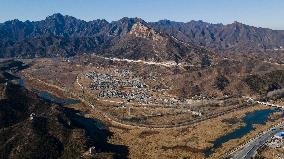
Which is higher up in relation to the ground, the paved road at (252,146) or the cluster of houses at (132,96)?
the cluster of houses at (132,96)

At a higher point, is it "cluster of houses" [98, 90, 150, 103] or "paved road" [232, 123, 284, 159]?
"cluster of houses" [98, 90, 150, 103]

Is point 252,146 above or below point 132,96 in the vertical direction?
below

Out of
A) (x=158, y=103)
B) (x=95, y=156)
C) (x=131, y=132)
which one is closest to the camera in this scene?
(x=95, y=156)

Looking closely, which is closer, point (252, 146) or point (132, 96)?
point (252, 146)

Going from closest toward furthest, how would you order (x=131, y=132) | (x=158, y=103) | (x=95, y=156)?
(x=95, y=156) → (x=131, y=132) → (x=158, y=103)

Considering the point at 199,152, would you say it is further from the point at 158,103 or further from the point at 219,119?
the point at 158,103

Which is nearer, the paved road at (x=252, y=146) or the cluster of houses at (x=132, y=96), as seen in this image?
Result: the paved road at (x=252, y=146)

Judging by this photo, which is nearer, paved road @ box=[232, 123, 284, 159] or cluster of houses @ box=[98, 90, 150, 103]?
paved road @ box=[232, 123, 284, 159]

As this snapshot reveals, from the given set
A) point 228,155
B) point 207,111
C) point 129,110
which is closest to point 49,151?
point 228,155
